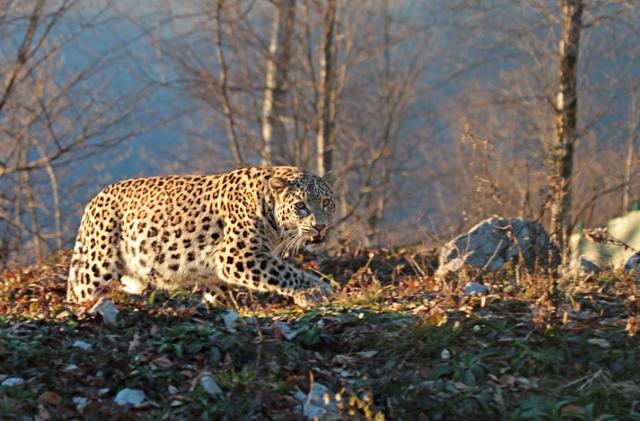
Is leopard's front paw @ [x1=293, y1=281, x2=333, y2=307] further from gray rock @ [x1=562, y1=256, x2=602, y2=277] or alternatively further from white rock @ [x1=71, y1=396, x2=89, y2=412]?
white rock @ [x1=71, y1=396, x2=89, y2=412]

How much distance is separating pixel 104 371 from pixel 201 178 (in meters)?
3.95

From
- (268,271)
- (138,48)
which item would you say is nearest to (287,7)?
(138,48)

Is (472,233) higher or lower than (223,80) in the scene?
lower

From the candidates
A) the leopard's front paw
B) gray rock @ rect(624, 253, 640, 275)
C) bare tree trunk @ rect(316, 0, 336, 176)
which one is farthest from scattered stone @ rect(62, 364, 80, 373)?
bare tree trunk @ rect(316, 0, 336, 176)

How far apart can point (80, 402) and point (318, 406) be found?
4.34ft

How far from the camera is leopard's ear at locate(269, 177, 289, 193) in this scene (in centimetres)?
788

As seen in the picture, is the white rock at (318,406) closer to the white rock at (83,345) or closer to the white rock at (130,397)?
the white rock at (130,397)

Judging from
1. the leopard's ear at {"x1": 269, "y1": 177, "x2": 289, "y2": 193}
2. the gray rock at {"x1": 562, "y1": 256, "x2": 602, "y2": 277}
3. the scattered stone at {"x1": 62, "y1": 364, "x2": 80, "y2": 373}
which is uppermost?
the leopard's ear at {"x1": 269, "y1": 177, "x2": 289, "y2": 193}

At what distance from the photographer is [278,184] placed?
788 centimetres

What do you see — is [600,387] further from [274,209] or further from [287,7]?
[287,7]

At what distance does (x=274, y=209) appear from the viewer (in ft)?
26.3

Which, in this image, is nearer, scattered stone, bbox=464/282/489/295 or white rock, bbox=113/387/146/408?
white rock, bbox=113/387/146/408

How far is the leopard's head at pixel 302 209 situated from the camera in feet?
25.4

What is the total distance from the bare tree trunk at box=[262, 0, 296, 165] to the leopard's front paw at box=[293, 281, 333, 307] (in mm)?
10294
